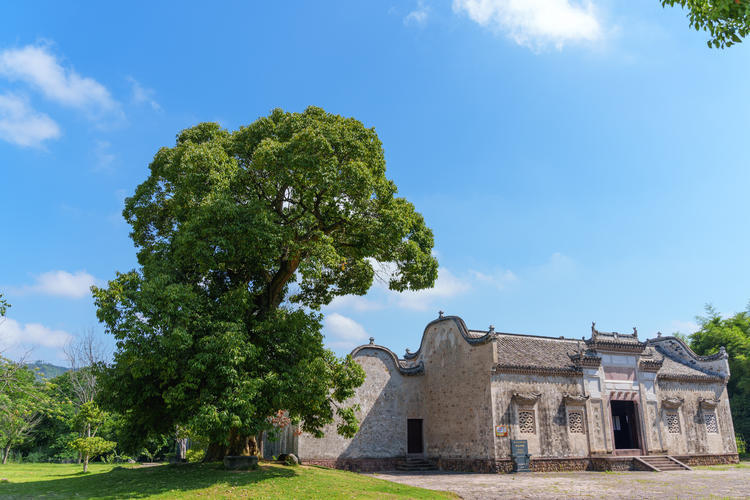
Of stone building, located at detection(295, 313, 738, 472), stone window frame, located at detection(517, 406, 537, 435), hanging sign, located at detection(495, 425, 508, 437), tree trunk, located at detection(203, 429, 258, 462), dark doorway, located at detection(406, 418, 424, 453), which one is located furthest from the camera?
dark doorway, located at detection(406, 418, 424, 453)

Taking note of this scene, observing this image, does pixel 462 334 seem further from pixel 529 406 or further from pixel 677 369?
pixel 677 369

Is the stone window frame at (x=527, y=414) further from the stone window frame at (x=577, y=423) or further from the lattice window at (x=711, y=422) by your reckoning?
the lattice window at (x=711, y=422)

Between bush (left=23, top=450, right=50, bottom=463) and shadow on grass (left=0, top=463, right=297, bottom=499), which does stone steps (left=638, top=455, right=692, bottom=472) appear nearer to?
shadow on grass (left=0, top=463, right=297, bottom=499)

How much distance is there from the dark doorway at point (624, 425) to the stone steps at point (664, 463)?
0.82 m

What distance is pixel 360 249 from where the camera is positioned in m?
15.6

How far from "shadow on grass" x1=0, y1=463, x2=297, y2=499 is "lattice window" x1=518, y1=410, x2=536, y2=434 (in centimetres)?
1069

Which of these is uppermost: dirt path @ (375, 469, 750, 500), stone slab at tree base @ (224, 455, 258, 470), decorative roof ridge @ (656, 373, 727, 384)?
decorative roof ridge @ (656, 373, 727, 384)

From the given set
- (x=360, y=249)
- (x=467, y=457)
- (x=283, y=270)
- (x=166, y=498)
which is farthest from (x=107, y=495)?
(x=467, y=457)

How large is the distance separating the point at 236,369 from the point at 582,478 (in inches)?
526

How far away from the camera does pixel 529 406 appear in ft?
70.3

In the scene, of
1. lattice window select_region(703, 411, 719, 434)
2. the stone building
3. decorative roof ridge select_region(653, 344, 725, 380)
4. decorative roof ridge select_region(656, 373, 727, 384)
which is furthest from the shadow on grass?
decorative roof ridge select_region(653, 344, 725, 380)

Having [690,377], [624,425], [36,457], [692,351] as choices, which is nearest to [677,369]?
[690,377]

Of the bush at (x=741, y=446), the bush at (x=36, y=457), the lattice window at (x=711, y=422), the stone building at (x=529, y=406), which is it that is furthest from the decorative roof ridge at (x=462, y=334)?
the bush at (x=36, y=457)

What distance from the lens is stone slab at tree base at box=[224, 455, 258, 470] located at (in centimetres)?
1438
